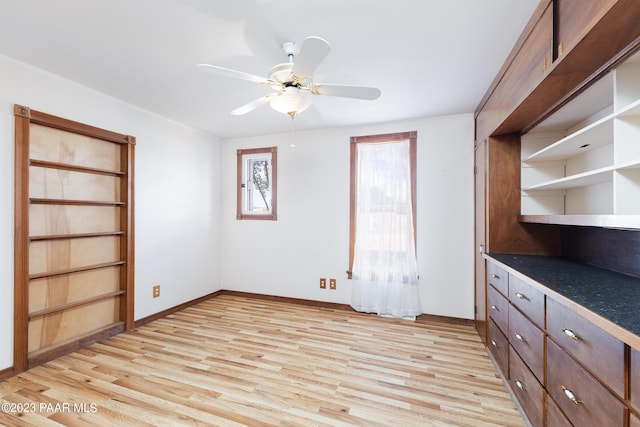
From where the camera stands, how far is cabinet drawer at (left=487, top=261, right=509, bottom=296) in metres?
1.94

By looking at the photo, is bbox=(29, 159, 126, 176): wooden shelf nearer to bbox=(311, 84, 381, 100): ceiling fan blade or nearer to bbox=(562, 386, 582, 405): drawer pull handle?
bbox=(311, 84, 381, 100): ceiling fan blade

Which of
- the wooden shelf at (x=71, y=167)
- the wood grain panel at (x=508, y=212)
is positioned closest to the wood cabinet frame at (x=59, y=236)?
the wooden shelf at (x=71, y=167)

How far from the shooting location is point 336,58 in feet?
6.47

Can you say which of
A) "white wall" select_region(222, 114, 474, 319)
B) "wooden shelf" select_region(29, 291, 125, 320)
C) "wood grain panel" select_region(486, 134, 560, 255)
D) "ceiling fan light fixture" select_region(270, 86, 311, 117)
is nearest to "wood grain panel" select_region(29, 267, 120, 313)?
"wooden shelf" select_region(29, 291, 125, 320)

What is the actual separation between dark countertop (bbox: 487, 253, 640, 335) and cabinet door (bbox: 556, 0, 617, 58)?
1.05 meters

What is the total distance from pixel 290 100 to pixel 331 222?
205 centimetres

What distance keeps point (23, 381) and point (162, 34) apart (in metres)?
2.64

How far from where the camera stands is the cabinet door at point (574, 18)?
100 cm

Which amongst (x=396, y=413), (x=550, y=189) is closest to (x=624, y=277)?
(x=550, y=189)

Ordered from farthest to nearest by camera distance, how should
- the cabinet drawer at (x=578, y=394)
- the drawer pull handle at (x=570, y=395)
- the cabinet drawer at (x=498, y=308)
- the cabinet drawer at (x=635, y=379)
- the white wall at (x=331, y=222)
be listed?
the white wall at (x=331, y=222)
the cabinet drawer at (x=498, y=308)
the drawer pull handle at (x=570, y=395)
the cabinet drawer at (x=578, y=394)
the cabinet drawer at (x=635, y=379)

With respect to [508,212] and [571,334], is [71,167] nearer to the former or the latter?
[571,334]

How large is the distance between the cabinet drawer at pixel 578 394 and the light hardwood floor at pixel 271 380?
57 cm

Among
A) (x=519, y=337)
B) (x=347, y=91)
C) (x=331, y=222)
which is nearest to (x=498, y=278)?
(x=519, y=337)

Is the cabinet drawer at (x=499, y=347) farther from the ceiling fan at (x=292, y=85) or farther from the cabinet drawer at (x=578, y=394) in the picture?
the ceiling fan at (x=292, y=85)
